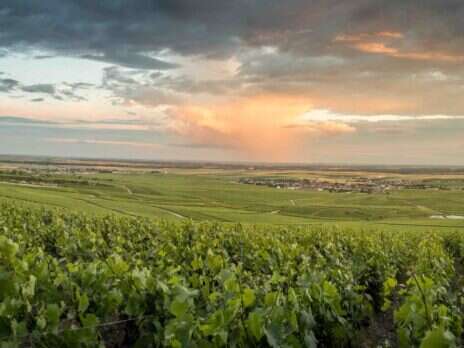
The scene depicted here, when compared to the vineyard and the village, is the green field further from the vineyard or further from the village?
the vineyard

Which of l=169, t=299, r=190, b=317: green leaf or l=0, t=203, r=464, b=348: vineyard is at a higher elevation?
l=169, t=299, r=190, b=317: green leaf

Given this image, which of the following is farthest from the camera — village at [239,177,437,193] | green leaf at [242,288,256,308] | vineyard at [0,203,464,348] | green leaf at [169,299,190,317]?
village at [239,177,437,193]

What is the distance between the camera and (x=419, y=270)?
34.6ft

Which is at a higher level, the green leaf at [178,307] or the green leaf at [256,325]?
the green leaf at [178,307]

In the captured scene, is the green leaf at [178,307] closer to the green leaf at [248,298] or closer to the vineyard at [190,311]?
the vineyard at [190,311]

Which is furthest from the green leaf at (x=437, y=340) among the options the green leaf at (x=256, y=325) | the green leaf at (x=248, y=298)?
the green leaf at (x=248, y=298)

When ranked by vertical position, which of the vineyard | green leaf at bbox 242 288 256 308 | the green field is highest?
green leaf at bbox 242 288 256 308

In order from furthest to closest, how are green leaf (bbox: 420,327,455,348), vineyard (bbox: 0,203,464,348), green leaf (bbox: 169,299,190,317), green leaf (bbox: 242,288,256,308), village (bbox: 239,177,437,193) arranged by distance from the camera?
1. village (bbox: 239,177,437,193)
2. green leaf (bbox: 242,288,256,308)
3. vineyard (bbox: 0,203,464,348)
4. green leaf (bbox: 169,299,190,317)
5. green leaf (bbox: 420,327,455,348)

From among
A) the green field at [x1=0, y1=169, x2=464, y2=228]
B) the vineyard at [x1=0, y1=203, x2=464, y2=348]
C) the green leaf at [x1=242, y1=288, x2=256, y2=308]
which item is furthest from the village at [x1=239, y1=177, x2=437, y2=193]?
the green leaf at [x1=242, y1=288, x2=256, y2=308]

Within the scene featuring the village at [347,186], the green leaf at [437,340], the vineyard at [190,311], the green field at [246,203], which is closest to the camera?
the green leaf at [437,340]

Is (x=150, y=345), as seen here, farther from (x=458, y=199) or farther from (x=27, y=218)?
(x=458, y=199)

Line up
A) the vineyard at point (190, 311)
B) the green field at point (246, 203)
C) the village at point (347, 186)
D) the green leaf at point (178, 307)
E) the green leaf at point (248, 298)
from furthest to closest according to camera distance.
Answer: the village at point (347, 186)
the green field at point (246, 203)
the green leaf at point (248, 298)
the vineyard at point (190, 311)
the green leaf at point (178, 307)

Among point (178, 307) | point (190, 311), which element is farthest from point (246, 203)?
point (178, 307)

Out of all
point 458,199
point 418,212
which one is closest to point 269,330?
point 418,212
